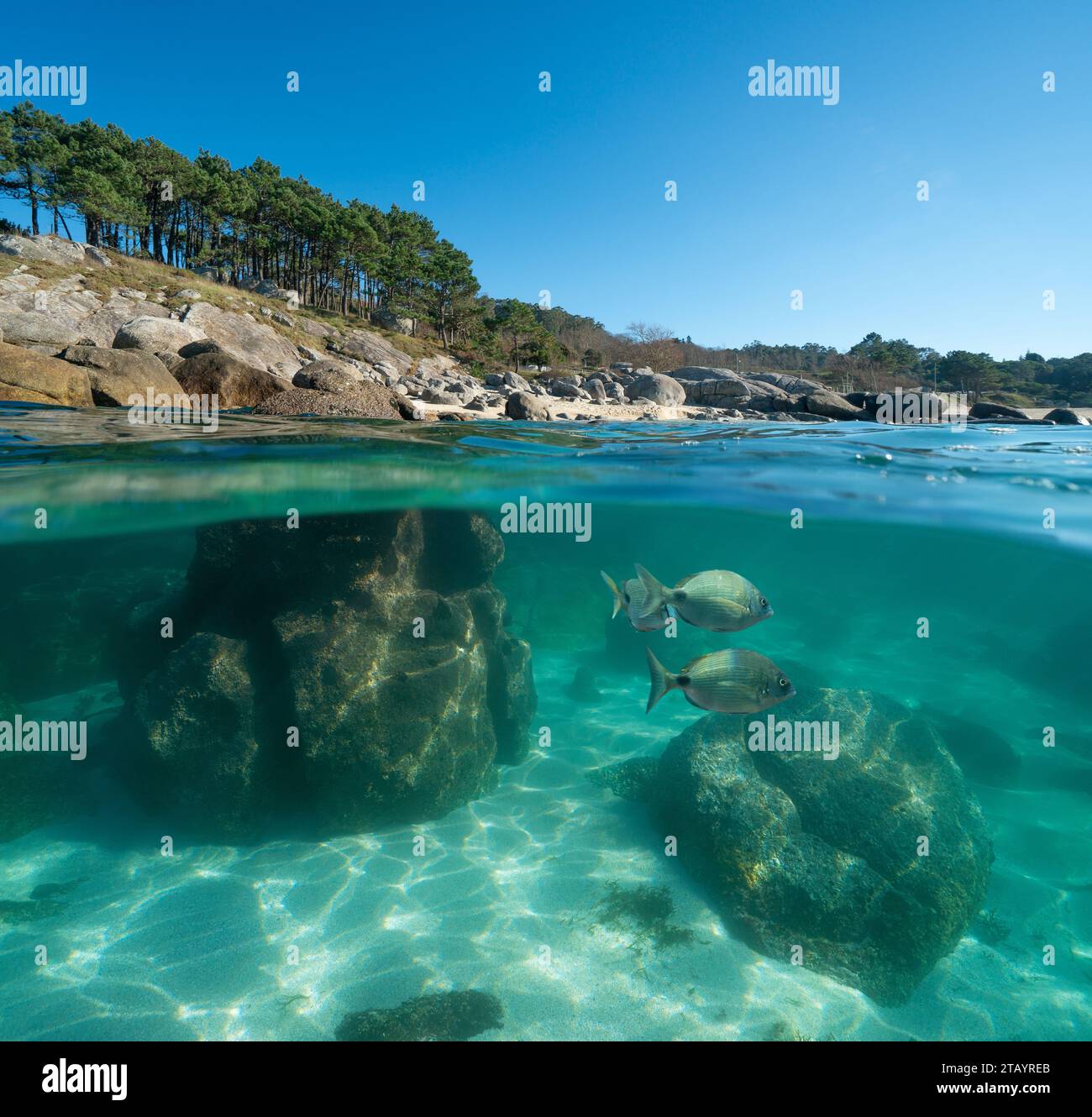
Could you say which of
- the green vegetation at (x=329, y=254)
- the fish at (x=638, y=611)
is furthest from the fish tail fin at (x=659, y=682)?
the green vegetation at (x=329, y=254)

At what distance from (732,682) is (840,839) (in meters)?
4.84

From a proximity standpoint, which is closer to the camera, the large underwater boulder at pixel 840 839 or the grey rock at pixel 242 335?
the large underwater boulder at pixel 840 839

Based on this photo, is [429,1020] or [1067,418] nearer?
[429,1020]

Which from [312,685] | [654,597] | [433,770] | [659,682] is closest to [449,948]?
[433,770]

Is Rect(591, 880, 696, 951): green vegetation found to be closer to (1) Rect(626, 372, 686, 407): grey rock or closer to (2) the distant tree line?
(1) Rect(626, 372, 686, 407): grey rock

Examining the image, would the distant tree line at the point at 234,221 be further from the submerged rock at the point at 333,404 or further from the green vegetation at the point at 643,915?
the green vegetation at the point at 643,915

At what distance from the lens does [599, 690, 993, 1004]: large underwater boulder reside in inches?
262

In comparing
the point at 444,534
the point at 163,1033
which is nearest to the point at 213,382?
the point at 444,534

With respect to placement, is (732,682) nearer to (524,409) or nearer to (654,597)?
(654,597)

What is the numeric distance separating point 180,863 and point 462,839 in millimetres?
3490

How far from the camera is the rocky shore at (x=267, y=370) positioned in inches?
516

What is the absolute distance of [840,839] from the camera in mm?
7434

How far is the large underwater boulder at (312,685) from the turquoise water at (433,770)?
46 mm

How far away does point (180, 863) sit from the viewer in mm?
7555
